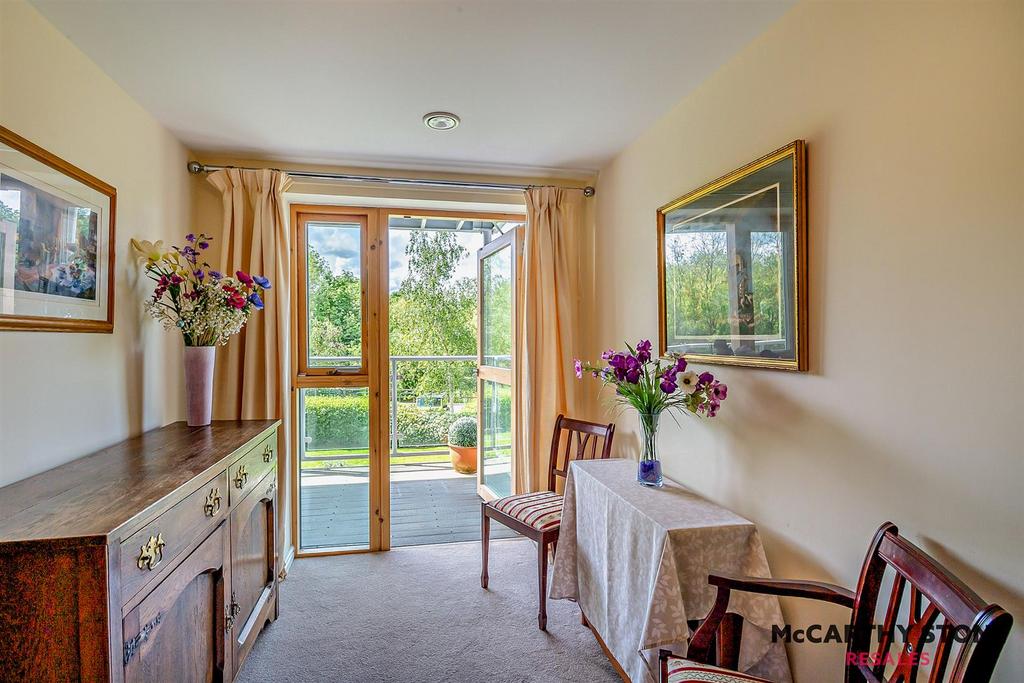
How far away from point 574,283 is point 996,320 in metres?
2.26

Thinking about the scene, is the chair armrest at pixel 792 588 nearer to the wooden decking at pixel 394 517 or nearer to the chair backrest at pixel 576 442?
the chair backrest at pixel 576 442

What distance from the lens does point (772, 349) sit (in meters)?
1.65

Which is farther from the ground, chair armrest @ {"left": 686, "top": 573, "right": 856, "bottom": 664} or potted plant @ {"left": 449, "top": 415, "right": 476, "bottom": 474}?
chair armrest @ {"left": 686, "top": 573, "right": 856, "bottom": 664}

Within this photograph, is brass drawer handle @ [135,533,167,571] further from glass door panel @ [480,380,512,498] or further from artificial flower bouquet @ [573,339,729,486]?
glass door panel @ [480,380,512,498]

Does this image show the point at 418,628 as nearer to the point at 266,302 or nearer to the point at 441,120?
the point at 266,302

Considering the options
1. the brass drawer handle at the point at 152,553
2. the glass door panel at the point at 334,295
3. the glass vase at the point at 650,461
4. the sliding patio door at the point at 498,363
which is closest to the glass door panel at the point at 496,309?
the sliding patio door at the point at 498,363

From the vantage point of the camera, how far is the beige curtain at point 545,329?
3.10 metres

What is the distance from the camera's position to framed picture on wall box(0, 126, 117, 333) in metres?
1.43

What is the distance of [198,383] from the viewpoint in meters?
2.22

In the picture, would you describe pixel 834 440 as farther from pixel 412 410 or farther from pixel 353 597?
pixel 412 410

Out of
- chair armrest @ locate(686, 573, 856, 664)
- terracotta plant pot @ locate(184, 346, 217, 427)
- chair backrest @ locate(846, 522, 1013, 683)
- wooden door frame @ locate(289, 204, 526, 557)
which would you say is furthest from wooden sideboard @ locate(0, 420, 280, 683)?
chair backrest @ locate(846, 522, 1013, 683)

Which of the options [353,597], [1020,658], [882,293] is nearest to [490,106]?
[882,293]

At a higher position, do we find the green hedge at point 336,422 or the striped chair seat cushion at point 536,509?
the green hedge at point 336,422

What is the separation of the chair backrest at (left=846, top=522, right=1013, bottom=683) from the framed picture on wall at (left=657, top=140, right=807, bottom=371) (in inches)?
22.7
